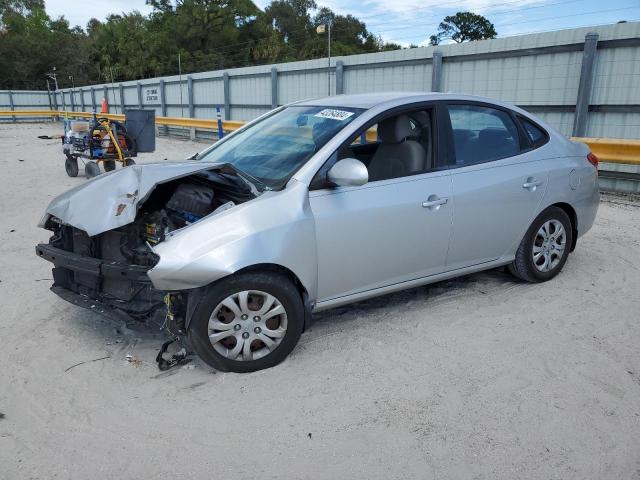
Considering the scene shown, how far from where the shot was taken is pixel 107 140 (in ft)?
36.5

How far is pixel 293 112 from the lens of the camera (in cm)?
442

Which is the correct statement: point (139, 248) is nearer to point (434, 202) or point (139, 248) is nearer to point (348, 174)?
point (348, 174)

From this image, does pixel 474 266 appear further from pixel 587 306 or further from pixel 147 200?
pixel 147 200

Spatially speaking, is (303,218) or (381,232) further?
(381,232)

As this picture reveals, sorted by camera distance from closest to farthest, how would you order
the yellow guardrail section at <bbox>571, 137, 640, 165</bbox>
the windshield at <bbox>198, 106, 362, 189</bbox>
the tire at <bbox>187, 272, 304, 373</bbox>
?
the tire at <bbox>187, 272, 304, 373</bbox> → the windshield at <bbox>198, 106, 362, 189</bbox> → the yellow guardrail section at <bbox>571, 137, 640, 165</bbox>

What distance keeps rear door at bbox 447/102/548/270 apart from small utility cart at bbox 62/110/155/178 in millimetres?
8252

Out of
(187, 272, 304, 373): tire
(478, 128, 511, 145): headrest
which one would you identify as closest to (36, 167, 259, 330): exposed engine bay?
(187, 272, 304, 373): tire

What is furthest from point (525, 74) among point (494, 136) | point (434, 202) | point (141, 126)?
point (434, 202)

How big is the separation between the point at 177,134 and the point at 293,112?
825 inches

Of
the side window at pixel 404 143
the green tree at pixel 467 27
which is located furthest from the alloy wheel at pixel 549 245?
the green tree at pixel 467 27

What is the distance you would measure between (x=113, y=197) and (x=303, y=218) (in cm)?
128

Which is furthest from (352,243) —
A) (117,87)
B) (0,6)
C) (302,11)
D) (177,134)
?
(0,6)

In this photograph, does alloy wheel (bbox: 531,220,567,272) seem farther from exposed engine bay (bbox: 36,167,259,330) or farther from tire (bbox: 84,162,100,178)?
tire (bbox: 84,162,100,178)

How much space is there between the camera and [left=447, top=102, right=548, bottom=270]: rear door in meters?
4.07
